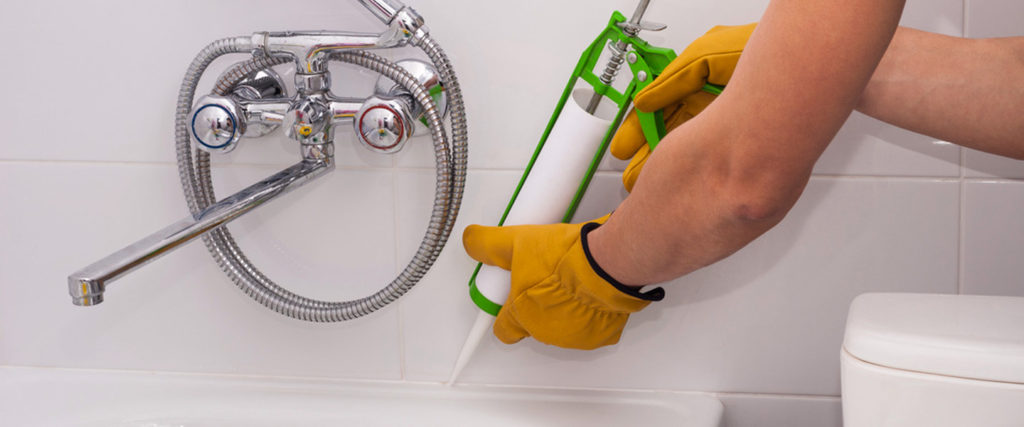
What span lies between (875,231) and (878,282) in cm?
6

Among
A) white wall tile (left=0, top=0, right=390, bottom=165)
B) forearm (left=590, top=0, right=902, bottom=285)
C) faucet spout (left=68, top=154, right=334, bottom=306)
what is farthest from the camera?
white wall tile (left=0, top=0, right=390, bottom=165)

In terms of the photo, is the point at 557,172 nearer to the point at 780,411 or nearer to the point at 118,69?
the point at 780,411

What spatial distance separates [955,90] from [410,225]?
545 mm

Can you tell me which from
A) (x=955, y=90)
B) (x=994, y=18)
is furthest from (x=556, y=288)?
(x=994, y=18)

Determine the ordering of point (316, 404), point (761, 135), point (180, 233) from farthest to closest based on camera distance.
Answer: point (316, 404) → point (180, 233) → point (761, 135)

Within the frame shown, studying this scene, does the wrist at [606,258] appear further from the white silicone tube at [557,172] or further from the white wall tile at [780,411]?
the white wall tile at [780,411]

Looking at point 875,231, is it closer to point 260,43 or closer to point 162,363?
point 260,43

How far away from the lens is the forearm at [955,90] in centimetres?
65

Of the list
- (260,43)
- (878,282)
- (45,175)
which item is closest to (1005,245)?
(878,282)

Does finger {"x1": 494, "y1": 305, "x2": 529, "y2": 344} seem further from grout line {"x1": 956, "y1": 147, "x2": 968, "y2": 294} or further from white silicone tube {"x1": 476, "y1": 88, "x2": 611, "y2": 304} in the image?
grout line {"x1": 956, "y1": 147, "x2": 968, "y2": 294}

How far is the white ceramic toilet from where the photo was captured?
535 millimetres

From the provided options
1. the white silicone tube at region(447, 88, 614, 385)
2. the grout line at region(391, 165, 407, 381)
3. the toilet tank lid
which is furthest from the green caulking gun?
the toilet tank lid

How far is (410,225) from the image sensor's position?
860 mm

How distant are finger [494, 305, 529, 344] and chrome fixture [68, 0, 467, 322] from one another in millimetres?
93
